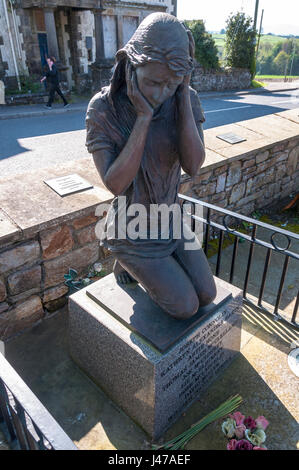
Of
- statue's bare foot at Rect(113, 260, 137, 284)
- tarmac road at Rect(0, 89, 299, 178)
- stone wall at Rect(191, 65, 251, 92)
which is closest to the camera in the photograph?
statue's bare foot at Rect(113, 260, 137, 284)

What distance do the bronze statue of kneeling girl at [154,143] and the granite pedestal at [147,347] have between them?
0.63 ft

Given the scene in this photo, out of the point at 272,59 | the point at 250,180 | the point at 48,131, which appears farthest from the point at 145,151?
the point at 272,59

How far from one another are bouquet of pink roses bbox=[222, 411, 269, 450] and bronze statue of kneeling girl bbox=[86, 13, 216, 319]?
75 cm

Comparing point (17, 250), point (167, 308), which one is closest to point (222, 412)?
point (167, 308)

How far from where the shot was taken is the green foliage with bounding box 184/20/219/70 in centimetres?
2152

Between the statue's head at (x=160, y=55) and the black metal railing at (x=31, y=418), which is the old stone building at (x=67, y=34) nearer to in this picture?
the statue's head at (x=160, y=55)

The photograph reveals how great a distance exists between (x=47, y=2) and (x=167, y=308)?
54.0 ft

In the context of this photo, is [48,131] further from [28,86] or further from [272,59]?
[272,59]

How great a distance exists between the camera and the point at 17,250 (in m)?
2.91

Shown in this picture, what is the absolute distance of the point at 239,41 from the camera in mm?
22797

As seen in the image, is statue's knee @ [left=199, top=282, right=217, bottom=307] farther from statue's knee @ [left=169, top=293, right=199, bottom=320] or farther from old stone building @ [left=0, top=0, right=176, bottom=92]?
old stone building @ [left=0, top=0, right=176, bottom=92]

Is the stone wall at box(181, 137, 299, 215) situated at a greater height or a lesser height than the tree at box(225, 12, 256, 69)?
lesser

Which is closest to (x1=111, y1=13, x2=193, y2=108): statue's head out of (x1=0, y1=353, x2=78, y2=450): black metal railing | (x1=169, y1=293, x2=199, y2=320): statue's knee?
(x1=169, y1=293, x2=199, y2=320): statue's knee
